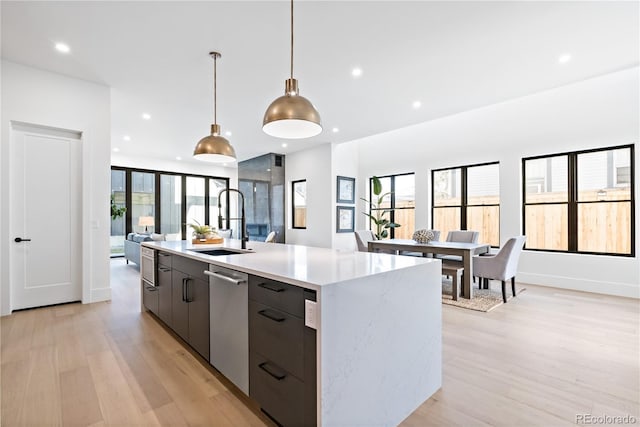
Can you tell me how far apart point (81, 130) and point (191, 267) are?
3.02m

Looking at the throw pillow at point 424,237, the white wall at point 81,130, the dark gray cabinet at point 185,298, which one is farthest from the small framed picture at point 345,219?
the dark gray cabinet at point 185,298

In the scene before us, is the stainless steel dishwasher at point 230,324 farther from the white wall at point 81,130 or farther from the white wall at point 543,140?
the white wall at point 543,140

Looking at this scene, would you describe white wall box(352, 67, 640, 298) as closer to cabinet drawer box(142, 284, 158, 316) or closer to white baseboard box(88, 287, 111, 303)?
cabinet drawer box(142, 284, 158, 316)

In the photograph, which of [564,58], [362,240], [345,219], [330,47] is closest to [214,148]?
[330,47]

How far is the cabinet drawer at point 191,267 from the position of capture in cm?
224

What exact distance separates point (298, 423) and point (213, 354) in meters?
0.99

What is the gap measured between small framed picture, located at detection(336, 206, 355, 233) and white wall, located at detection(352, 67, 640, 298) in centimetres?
171

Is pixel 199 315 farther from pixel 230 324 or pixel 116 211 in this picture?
pixel 116 211

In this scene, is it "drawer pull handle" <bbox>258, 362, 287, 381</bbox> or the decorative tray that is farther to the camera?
the decorative tray

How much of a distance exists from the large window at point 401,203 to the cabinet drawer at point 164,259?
17.1 feet

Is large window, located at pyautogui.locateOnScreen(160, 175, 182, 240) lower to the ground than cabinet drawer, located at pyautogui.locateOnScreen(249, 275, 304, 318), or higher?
higher

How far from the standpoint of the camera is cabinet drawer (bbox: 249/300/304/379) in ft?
4.63

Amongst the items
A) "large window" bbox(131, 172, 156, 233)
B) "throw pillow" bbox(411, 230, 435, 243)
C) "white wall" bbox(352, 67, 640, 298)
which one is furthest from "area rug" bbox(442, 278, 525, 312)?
"large window" bbox(131, 172, 156, 233)

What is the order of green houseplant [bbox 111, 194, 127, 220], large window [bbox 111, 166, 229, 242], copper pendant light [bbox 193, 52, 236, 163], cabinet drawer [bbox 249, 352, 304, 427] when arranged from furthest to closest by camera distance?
large window [bbox 111, 166, 229, 242]
green houseplant [bbox 111, 194, 127, 220]
copper pendant light [bbox 193, 52, 236, 163]
cabinet drawer [bbox 249, 352, 304, 427]
